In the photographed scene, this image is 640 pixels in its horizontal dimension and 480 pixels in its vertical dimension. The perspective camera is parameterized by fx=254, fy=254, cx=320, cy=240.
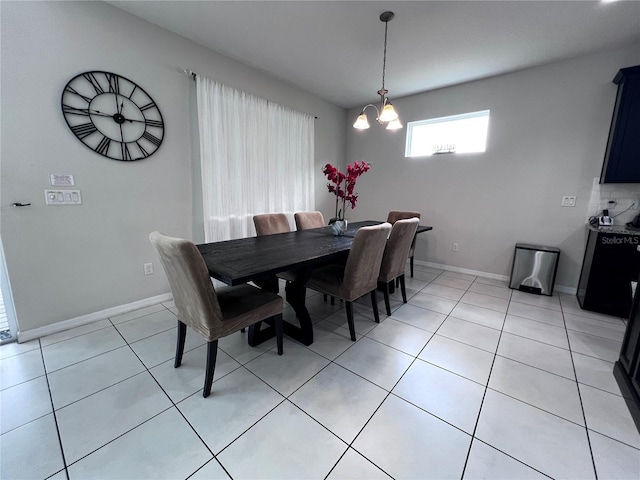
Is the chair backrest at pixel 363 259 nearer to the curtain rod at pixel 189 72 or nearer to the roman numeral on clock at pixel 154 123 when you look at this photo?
the roman numeral on clock at pixel 154 123

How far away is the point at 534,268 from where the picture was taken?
3.05 m

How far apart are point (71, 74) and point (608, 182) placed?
5085 millimetres

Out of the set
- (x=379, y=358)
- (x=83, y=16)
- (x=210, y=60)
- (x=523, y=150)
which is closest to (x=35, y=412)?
(x=379, y=358)

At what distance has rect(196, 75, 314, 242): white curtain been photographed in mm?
2838

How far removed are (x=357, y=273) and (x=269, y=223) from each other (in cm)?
131

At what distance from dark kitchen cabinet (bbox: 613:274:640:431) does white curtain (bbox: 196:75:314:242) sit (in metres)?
3.44

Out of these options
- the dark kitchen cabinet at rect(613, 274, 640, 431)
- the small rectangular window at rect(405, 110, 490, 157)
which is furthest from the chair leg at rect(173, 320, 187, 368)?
the small rectangular window at rect(405, 110, 490, 157)

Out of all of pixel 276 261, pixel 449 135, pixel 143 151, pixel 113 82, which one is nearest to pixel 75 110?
pixel 113 82

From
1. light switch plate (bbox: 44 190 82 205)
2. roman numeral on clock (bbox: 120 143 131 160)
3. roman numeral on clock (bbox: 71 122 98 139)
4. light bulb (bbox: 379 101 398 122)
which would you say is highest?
light bulb (bbox: 379 101 398 122)

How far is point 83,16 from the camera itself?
204 cm

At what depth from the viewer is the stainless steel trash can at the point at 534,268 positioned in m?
2.97

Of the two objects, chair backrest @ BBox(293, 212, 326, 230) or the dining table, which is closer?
the dining table

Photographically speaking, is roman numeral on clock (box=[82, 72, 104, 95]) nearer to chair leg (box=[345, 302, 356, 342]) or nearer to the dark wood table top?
the dark wood table top

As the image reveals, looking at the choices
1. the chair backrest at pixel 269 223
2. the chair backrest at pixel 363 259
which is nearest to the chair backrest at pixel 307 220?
the chair backrest at pixel 269 223
